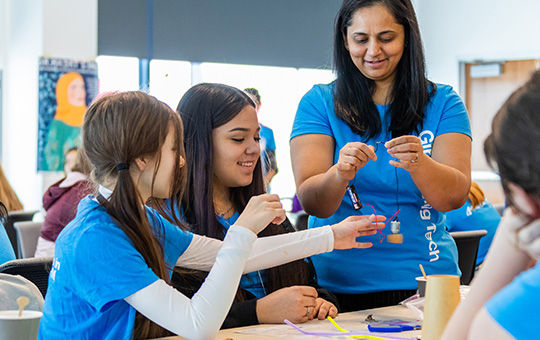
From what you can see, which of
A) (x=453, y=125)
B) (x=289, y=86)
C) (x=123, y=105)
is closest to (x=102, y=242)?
(x=123, y=105)

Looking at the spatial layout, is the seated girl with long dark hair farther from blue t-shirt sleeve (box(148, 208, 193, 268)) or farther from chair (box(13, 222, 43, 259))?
chair (box(13, 222, 43, 259))

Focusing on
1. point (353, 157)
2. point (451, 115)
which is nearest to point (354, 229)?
point (353, 157)

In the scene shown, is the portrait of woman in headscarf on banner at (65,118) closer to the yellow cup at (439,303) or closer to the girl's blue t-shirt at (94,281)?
the girl's blue t-shirt at (94,281)

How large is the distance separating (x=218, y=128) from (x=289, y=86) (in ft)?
8.61

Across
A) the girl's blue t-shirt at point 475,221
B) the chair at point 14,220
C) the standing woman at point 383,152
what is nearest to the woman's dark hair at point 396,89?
the standing woman at point 383,152

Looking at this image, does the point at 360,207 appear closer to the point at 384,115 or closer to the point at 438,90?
the point at 384,115

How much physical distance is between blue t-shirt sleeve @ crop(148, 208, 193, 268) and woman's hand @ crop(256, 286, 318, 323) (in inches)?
9.7

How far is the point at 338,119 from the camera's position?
2.01 m

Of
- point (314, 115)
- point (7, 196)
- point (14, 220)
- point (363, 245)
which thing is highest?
point (314, 115)

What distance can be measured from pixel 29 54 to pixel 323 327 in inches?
200

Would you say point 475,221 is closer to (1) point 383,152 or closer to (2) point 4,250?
(1) point 383,152

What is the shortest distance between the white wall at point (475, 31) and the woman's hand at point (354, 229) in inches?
222

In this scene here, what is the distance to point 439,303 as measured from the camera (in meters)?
1.35

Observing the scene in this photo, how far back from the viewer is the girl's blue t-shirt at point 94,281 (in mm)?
1408
